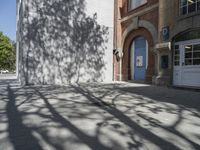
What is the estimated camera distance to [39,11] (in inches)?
544

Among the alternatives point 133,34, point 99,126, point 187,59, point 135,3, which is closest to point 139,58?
point 133,34

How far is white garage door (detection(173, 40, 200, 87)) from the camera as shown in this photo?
11289mm

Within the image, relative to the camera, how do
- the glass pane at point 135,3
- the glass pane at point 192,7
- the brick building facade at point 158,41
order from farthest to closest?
1. the glass pane at point 135,3
2. the brick building facade at point 158,41
3. the glass pane at point 192,7

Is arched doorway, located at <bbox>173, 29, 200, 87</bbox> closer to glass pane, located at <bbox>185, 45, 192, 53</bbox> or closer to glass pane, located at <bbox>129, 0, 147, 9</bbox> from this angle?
glass pane, located at <bbox>185, 45, 192, 53</bbox>

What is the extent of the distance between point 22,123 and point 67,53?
32.5ft

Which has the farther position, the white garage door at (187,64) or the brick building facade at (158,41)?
the brick building facade at (158,41)

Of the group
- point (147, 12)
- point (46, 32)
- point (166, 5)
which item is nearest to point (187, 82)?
point (166, 5)

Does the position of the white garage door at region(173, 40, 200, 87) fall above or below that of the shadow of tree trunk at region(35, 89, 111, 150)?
above

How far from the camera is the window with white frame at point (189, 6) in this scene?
11.1m

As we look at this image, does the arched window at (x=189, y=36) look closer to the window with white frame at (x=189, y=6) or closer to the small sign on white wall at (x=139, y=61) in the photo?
the window with white frame at (x=189, y=6)

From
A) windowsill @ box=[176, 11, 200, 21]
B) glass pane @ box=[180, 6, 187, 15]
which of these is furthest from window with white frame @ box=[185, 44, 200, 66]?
glass pane @ box=[180, 6, 187, 15]

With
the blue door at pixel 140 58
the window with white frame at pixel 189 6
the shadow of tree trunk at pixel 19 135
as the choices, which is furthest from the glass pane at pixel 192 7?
the shadow of tree trunk at pixel 19 135

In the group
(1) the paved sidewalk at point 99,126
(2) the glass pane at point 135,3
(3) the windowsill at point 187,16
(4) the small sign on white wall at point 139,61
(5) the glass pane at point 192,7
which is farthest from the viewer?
(4) the small sign on white wall at point 139,61

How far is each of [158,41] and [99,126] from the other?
31.0ft
